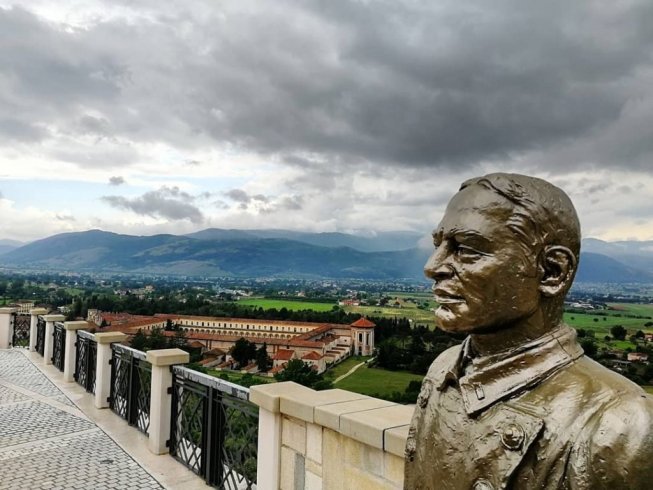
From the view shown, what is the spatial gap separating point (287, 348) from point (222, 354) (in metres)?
7.56

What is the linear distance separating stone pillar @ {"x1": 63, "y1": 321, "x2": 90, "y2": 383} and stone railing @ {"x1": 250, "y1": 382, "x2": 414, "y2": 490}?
27.1ft

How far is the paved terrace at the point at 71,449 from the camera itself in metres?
5.56

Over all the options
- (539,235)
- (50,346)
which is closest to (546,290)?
(539,235)

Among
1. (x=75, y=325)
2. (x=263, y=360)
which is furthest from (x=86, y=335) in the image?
(x=263, y=360)

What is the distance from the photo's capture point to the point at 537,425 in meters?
1.27

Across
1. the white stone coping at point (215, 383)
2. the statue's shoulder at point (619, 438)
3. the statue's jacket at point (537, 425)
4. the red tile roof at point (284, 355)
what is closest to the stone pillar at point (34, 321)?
the white stone coping at point (215, 383)

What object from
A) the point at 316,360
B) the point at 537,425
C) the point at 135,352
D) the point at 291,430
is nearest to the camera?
the point at 537,425

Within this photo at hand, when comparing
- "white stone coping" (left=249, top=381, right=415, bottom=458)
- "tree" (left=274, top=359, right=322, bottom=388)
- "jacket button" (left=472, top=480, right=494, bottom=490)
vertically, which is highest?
"jacket button" (left=472, top=480, right=494, bottom=490)

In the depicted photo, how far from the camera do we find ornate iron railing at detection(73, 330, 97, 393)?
9883mm

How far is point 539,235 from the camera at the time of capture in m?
1.43

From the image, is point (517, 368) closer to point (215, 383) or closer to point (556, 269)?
point (556, 269)

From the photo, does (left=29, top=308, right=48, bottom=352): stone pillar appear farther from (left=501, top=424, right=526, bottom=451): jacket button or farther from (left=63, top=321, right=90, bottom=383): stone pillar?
(left=501, top=424, right=526, bottom=451): jacket button

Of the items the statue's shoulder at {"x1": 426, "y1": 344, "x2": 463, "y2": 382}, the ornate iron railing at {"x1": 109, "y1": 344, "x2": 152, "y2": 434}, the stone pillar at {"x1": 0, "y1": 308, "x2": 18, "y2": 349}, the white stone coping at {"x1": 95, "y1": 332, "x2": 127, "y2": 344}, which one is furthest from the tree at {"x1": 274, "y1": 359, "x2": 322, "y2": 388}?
the statue's shoulder at {"x1": 426, "y1": 344, "x2": 463, "y2": 382}

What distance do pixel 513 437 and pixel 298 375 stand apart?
36.3 meters
